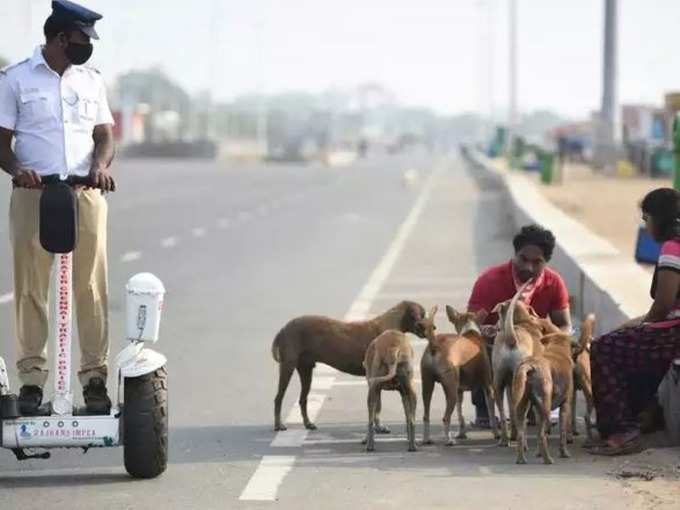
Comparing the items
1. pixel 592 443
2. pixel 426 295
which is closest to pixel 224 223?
pixel 426 295

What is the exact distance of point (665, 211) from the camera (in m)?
10.5

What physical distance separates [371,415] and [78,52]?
257 cm

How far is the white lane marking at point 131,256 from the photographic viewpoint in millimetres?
27078

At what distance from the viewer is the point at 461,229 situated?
36.2 metres

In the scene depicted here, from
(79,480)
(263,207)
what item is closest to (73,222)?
(79,480)

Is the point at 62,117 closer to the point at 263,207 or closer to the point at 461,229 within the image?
the point at 461,229

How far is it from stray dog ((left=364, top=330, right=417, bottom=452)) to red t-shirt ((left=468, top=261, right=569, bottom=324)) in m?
1.15

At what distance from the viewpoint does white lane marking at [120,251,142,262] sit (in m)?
27.1

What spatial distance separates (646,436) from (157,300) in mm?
3126

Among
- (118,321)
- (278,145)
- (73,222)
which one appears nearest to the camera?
(73,222)

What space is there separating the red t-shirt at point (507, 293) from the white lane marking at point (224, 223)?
2530cm

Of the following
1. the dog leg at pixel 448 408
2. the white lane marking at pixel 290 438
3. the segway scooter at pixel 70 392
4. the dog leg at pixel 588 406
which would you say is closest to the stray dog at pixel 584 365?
the dog leg at pixel 588 406

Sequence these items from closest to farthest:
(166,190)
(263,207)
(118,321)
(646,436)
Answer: (646,436) → (118,321) → (263,207) → (166,190)

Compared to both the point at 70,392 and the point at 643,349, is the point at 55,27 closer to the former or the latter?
the point at 70,392
